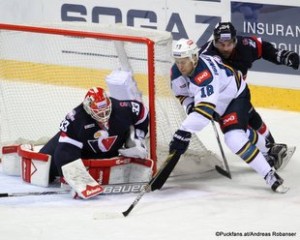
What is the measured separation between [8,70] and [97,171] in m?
1.25

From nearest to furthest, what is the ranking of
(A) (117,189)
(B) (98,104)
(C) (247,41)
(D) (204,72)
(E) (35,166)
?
(B) (98,104) < (D) (204,72) < (A) (117,189) < (E) (35,166) < (C) (247,41)

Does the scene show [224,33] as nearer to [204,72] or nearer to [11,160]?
[204,72]

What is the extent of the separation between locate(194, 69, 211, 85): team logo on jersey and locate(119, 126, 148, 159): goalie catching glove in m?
0.45

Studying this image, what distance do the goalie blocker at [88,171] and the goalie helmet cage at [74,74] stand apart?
144mm

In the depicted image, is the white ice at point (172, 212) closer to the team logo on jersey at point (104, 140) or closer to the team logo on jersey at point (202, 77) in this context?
the team logo on jersey at point (104, 140)

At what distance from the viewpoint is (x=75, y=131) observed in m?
5.73

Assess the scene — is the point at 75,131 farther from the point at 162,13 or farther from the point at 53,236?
the point at 162,13

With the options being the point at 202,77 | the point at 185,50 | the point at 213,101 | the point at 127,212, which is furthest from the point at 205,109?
the point at 127,212

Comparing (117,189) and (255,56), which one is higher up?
(255,56)

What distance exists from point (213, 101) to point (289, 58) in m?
0.80

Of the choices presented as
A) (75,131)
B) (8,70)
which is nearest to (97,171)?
(75,131)

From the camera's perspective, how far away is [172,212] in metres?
5.51

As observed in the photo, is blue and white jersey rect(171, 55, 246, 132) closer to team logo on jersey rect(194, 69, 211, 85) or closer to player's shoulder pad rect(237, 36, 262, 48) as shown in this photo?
team logo on jersey rect(194, 69, 211, 85)

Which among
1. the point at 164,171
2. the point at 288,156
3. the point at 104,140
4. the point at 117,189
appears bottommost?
the point at 288,156
